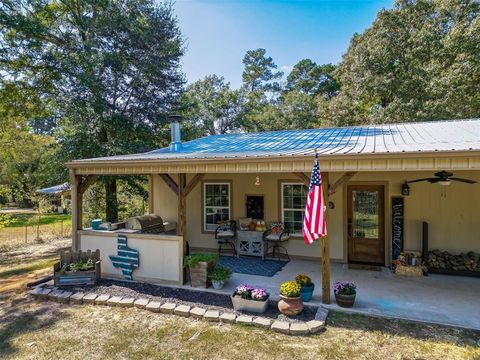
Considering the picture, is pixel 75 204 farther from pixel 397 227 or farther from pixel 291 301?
pixel 397 227

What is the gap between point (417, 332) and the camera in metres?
4.06

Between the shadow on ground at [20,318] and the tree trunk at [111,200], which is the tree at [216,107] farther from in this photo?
the shadow on ground at [20,318]

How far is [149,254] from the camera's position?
621 cm

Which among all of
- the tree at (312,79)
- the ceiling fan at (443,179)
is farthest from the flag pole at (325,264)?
the tree at (312,79)

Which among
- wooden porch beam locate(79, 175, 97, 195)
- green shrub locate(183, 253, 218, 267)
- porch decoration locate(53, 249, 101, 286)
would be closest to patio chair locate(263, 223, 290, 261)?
green shrub locate(183, 253, 218, 267)

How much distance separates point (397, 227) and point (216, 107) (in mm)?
18164

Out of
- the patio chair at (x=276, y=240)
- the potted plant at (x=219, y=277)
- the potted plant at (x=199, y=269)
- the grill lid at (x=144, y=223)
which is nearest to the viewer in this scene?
the potted plant at (x=219, y=277)

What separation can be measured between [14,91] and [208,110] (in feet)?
42.5

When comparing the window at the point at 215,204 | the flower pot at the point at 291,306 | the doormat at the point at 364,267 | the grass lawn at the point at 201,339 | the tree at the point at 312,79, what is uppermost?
the tree at the point at 312,79

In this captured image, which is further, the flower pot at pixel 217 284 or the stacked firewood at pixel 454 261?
the stacked firewood at pixel 454 261

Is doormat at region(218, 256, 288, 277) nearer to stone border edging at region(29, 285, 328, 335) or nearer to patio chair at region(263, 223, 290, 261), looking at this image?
patio chair at region(263, 223, 290, 261)

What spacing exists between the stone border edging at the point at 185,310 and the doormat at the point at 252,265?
2.03m

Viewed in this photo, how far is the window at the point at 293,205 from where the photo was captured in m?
7.80

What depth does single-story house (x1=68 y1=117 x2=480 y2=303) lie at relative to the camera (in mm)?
5137
